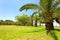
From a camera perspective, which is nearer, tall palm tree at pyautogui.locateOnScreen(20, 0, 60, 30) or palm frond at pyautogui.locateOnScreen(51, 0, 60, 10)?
tall palm tree at pyautogui.locateOnScreen(20, 0, 60, 30)

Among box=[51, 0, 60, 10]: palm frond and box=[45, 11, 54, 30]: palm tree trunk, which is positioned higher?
box=[51, 0, 60, 10]: palm frond

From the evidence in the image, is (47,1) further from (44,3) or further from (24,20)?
(24,20)

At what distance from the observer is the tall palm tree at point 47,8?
2122cm

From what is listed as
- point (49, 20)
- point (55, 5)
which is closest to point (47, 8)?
point (55, 5)

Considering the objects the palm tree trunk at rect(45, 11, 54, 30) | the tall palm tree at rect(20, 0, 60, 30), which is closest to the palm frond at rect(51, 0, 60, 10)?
the tall palm tree at rect(20, 0, 60, 30)

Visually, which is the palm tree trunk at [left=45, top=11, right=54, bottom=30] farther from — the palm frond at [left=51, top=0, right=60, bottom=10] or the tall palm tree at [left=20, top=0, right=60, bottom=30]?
the palm frond at [left=51, top=0, right=60, bottom=10]

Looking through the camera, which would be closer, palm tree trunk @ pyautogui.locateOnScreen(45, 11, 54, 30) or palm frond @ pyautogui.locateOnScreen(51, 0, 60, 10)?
palm tree trunk @ pyautogui.locateOnScreen(45, 11, 54, 30)

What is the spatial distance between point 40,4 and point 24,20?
5598cm

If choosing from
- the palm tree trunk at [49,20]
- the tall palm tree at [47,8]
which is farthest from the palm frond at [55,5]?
the palm tree trunk at [49,20]

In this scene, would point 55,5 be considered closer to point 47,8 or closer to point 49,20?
point 47,8

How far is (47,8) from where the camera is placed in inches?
845

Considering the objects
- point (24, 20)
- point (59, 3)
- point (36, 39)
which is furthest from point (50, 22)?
point (24, 20)

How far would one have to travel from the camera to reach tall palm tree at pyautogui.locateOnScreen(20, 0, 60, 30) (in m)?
21.2

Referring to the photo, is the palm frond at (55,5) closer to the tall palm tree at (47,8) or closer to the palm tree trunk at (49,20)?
the tall palm tree at (47,8)
